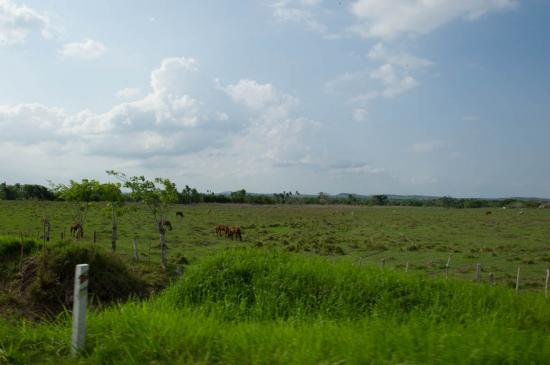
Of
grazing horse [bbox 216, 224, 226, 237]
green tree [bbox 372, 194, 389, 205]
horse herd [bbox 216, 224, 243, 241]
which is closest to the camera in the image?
horse herd [bbox 216, 224, 243, 241]

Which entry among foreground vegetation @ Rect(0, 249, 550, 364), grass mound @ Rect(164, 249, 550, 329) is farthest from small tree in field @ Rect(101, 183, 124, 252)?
foreground vegetation @ Rect(0, 249, 550, 364)

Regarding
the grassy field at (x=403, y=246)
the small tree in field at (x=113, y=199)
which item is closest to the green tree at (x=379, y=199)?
the grassy field at (x=403, y=246)

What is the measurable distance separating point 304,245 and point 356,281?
75.8 ft

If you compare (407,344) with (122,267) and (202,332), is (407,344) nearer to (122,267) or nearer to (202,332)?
(202,332)

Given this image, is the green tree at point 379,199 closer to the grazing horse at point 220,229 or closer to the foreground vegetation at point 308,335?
the grazing horse at point 220,229

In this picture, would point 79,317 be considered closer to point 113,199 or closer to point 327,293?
point 327,293

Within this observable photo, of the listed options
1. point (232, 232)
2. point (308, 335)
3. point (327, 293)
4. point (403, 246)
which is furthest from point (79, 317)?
point (403, 246)

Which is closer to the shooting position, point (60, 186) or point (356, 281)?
point (356, 281)

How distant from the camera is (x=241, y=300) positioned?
921cm

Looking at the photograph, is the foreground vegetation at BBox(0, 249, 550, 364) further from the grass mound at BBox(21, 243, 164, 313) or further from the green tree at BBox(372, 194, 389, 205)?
the green tree at BBox(372, 194, 389, 205)

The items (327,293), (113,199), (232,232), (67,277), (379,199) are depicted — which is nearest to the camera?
(327,293)

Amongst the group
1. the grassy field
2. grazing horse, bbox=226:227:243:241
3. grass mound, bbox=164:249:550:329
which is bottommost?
the grassy field

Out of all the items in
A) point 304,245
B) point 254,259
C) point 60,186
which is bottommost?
point 304,245

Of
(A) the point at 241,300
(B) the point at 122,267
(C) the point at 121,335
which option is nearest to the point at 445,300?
(A) the point at 241,300
